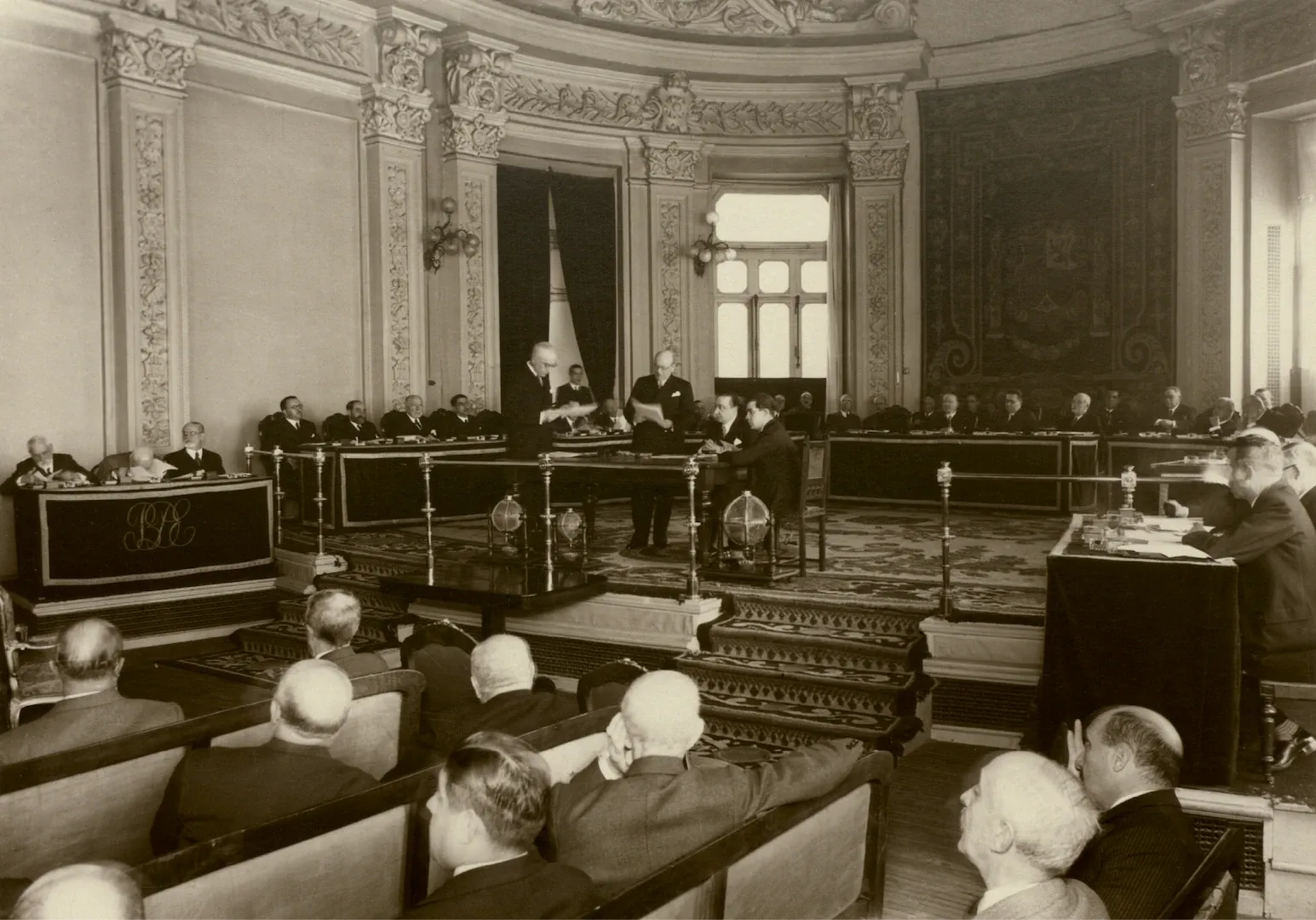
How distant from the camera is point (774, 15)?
13.3 metres

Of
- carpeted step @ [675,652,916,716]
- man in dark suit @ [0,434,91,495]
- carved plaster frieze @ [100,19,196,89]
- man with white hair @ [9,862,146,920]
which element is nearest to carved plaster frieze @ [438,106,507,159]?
carved plaster frieze @ [100,19,196,89]

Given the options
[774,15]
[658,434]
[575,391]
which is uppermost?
[774,15]

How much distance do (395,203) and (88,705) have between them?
8795 mm

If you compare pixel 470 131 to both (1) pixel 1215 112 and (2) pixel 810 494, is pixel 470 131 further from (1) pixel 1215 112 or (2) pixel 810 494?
(1) pixel 1215 112

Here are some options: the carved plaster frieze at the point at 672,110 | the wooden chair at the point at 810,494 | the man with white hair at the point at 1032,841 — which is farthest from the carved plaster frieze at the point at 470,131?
the man with white hair at the point at 1032,841

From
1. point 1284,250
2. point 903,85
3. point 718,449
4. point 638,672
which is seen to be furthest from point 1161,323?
point 638,672

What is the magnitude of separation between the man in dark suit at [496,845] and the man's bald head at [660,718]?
Answer: 0.44 m

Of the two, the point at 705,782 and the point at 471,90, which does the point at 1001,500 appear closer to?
the point at 471,90

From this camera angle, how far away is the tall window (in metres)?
14.5

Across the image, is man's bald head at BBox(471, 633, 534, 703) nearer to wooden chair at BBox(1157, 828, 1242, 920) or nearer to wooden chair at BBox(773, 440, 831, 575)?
wooden chair at BBox(1157, 828, 1242, 920)

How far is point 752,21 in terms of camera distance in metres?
13.4

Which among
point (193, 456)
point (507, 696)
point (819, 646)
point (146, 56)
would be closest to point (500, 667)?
point (507, 696)

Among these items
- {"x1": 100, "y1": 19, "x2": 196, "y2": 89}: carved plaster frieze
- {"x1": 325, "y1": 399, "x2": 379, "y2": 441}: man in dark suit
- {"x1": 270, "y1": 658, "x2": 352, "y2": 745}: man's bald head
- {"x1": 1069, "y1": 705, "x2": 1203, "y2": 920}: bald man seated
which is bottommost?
{"x1": 1069, "y1": 705, "x2": 1203, "y2": 920}: bald man seated

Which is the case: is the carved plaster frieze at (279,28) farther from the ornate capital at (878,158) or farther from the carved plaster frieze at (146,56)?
the ornate capital at (878,158)
